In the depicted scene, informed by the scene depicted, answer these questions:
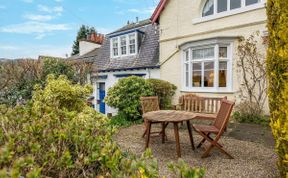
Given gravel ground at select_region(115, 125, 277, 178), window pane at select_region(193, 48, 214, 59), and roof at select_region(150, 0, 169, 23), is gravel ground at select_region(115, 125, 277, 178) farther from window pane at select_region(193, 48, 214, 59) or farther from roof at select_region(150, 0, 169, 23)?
roof at select_region(150, 0, 169, 23)

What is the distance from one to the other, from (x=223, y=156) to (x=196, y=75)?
6123 millimetres

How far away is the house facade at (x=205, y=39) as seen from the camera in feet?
31.0

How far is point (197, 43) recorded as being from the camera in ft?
34.7

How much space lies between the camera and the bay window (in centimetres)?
991

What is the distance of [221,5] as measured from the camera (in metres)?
10.3

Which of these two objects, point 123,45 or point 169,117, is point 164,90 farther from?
point 123,45

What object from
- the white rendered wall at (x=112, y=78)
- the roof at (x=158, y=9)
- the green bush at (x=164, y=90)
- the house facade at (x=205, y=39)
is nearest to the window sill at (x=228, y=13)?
the house facade at (x=205, y=39)

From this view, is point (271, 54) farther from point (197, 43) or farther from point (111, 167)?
point (197, 43)

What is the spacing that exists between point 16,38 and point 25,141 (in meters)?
16.1

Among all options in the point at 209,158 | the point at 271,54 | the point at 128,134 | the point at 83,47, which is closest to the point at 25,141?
the point at 271,54

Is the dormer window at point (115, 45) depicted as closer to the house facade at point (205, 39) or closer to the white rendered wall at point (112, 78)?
the white rendered wall at point (112, 78)

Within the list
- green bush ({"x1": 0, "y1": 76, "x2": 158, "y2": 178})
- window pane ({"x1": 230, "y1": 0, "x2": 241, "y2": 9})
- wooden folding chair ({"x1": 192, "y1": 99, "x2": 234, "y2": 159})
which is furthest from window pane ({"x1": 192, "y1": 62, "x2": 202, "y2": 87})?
green bush ({"x1": 0, "y1": 76, "x2": 158, "y2": 178})

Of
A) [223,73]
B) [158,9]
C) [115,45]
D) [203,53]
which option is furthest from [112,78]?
[223,73]

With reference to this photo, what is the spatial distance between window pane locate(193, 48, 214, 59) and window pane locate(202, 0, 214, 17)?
1.77m
